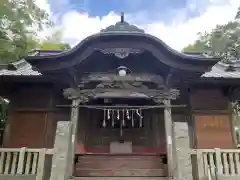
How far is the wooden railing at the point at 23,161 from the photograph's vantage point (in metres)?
7.33

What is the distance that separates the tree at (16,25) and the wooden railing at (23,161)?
19.9 feet

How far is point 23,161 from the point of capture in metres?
7.43

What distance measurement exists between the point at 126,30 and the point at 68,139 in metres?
3.85

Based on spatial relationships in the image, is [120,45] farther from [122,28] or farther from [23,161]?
[23,161]

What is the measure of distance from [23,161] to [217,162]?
5.09 meters

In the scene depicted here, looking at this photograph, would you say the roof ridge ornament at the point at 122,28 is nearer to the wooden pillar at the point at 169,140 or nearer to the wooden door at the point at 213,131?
the wooden pillar at the point at 169,140

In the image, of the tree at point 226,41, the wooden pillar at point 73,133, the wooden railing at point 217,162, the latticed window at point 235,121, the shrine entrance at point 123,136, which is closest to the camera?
the wooden railing at point 217,162

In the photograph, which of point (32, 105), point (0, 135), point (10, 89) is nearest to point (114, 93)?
point (32, 105)

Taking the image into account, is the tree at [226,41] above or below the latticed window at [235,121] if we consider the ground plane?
above

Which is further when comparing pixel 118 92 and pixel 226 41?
pixel 226 41

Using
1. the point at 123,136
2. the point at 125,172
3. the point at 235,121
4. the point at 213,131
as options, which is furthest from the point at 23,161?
the point at 235,121

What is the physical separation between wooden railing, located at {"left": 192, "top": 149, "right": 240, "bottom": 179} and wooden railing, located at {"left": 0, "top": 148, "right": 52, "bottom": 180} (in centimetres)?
393

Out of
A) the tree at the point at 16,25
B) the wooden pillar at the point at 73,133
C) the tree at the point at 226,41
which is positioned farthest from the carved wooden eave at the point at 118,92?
the tree at the point at 226,41

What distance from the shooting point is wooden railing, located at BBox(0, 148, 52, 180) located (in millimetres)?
7332
